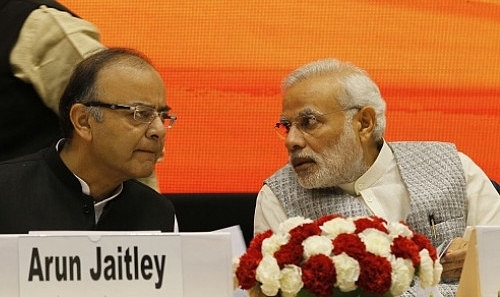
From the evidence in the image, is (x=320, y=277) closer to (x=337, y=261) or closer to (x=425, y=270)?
(x=337, y=261)

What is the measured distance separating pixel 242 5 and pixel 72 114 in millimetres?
1378

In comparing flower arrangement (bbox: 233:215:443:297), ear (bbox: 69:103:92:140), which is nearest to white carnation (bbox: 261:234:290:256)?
flower arrangement (bbox: 233:215:443:297)

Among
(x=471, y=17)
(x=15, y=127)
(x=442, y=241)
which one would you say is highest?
(x=471, y=17)

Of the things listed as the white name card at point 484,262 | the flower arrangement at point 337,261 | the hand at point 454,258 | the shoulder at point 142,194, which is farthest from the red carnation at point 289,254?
the shoulder at point 142,194

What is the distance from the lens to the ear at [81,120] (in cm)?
329

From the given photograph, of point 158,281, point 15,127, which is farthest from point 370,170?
point 158,281

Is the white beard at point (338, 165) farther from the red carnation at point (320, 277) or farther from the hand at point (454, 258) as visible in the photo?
the red carnation at point (320, 277)

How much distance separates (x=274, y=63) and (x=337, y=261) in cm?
221

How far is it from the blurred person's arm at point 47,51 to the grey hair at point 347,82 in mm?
708

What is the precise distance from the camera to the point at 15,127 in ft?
11.8

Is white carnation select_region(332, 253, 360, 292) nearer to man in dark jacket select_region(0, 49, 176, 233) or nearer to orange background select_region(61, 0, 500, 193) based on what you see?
man in dark jacket select_region(0, 49, 176, 233)

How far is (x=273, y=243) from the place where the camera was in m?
2.47

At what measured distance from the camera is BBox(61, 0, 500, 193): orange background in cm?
446

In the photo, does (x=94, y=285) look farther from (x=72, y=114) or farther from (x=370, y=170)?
(x=370, y=170)
